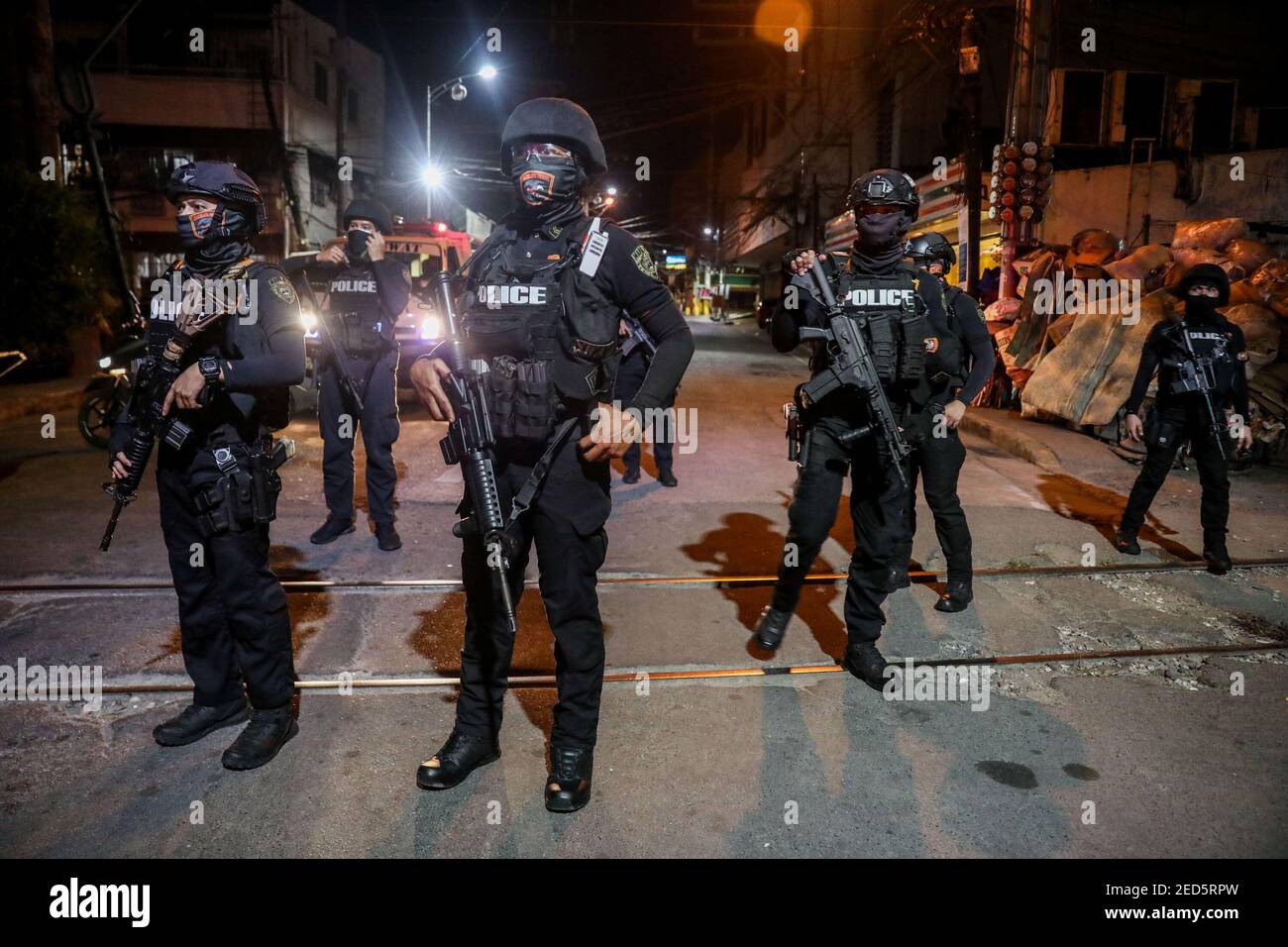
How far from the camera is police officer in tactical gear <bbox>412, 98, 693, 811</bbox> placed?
268 centimetres

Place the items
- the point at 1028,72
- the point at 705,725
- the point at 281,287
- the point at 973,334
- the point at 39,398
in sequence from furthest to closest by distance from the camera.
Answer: the point at 1028,72
the point at 39,398
the point at 973,334
the point at 705,725
the point at 281,287

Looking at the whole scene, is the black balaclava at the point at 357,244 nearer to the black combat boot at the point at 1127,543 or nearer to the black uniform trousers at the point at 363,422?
the black uniform trousers at the point at 363,422

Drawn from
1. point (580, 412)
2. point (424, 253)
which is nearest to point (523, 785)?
point (580, 412)

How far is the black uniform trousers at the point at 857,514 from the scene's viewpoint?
153 inches

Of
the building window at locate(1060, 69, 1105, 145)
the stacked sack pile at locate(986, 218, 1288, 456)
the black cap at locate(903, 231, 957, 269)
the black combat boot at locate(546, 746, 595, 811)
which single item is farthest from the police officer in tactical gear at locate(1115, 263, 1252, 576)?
the building window at locate(1060, 69, 1105, 145)

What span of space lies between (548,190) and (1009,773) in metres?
2.66

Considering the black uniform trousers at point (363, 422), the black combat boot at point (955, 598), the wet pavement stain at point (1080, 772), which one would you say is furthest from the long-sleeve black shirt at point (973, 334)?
the black uniform trousers at point (363, 422)

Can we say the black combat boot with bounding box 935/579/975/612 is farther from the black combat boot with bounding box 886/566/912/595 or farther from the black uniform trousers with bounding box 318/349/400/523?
the black uniform trousers with bounding box 318/349/400/523

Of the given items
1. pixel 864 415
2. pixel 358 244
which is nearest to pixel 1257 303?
pixel 864 415

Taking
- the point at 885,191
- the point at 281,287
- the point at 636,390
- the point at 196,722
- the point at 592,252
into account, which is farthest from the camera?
the point at 636,390

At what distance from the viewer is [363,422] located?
19.1 feet

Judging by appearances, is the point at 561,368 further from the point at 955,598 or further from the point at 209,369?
the point at 955,598
